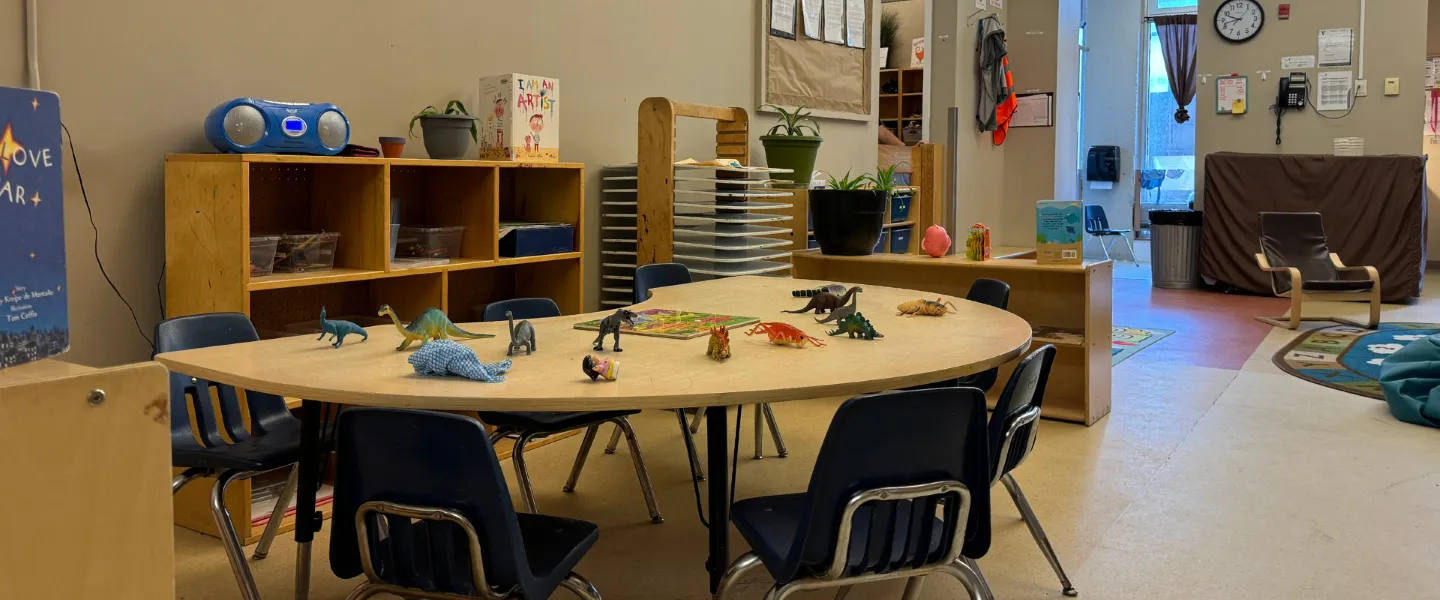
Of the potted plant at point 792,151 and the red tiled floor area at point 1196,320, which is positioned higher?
the potted plant at point 792,151

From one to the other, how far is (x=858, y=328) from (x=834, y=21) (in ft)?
14.2

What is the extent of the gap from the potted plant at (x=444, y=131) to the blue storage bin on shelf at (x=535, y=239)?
0.35 metres

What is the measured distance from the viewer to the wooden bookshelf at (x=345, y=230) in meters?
3.01

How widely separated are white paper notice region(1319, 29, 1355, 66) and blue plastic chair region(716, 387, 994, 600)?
29.8 feet

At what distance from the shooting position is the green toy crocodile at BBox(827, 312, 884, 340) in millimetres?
2607

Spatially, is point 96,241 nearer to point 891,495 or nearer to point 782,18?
point 891,495

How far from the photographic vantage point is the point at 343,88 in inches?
145

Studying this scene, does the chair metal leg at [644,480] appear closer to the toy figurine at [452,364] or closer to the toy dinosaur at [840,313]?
the toy dinosaur at [840,313]

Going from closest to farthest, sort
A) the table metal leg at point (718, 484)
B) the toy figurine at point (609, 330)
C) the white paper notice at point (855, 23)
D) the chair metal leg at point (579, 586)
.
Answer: the chair metal leg at point (579, 586), the table metal leg at point (718, 484), the toy figurine at point (609, 330), the white paper notice at point (855, 23)

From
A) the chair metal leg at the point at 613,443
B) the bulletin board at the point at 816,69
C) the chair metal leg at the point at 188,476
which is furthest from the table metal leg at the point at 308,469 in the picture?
the bulletin board at the point at 816,69

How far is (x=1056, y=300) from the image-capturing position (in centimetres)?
478

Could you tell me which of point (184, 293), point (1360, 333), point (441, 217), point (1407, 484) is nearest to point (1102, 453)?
point (1407, 484)

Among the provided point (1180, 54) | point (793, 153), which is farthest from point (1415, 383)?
point (1180, 54)

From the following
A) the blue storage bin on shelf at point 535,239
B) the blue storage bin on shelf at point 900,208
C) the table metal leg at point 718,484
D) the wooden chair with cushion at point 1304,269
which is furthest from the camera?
the wooden chair with cushion at point 1304,269
